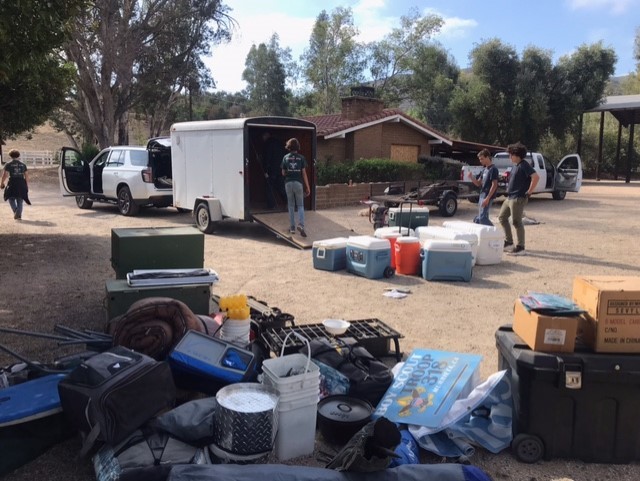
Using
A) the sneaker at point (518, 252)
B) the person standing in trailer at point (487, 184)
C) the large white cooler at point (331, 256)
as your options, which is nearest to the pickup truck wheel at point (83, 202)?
the large white cooler at point (331, 256)

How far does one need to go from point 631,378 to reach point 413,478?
1.48 metres

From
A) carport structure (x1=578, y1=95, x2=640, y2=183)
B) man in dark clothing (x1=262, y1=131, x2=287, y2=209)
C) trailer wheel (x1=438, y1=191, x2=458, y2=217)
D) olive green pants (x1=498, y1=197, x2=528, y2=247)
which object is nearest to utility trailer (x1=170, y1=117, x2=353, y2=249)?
man in dark clothing (x1=262, y1=131, x2=287, y2=209)

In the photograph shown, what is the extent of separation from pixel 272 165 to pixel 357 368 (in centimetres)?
929

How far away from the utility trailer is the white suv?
1.56 meters

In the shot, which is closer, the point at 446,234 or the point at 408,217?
the point at 446,234

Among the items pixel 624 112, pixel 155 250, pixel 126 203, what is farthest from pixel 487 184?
pixel 624 112

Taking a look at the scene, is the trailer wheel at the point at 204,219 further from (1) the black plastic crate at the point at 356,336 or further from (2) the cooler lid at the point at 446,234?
(1) the black plastic crate at the point at 356,336

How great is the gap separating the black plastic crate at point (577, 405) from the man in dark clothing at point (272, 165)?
9.82 metres

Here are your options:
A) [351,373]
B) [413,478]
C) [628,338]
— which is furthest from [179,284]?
[628,338]

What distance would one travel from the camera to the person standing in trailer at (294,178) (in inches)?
402

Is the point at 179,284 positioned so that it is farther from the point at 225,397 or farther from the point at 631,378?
the point at 631,378

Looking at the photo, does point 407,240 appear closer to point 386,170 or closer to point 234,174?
point 234,174

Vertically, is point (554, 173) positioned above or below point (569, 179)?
above

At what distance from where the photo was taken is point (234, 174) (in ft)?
35.8
